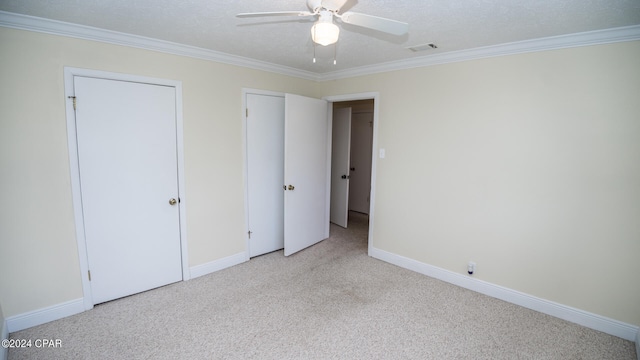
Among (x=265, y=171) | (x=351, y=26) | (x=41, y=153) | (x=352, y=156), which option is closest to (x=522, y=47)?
(x=351, y=26)

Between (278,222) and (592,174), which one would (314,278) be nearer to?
(278,222)

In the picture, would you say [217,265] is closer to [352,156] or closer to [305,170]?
[305,170]

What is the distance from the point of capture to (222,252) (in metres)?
3.34

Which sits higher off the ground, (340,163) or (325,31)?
(325,31)

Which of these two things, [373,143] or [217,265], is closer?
[217,265]

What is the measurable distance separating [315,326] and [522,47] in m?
2.90

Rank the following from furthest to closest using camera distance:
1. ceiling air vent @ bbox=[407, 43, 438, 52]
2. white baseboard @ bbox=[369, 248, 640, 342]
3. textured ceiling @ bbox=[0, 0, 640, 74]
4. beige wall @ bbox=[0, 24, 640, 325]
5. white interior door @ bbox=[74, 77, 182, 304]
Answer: ceiling air vent @ bbox=[407, 43, 438, 52] → white interior door @ bbox=[74, 77, 182, 304] → white baseboard @ bbox=[369, 248, 640, 342] → beige wall @ bbox=[0, 24, 640, 325] → textured ceiling @ bbox=[0, 0, 640, 74]

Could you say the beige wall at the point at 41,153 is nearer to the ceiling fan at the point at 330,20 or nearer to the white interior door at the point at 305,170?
the white interior door at the point at 305,170

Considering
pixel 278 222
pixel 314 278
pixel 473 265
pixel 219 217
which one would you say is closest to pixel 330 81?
pixel 278 222

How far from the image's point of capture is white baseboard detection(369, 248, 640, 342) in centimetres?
229

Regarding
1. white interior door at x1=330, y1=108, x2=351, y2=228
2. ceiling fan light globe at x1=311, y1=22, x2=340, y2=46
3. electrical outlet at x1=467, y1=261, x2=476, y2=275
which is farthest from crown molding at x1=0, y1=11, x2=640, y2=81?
electrical outlet at x1=467, y1=261, x2=476, y2=275

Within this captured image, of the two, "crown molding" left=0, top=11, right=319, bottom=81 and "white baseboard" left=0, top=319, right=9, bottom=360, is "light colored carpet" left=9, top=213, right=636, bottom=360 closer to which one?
"white baseboard" left=0, top=319, right=9, bottom=360

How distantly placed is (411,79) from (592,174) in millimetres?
1800

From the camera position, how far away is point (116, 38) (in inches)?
95.5
